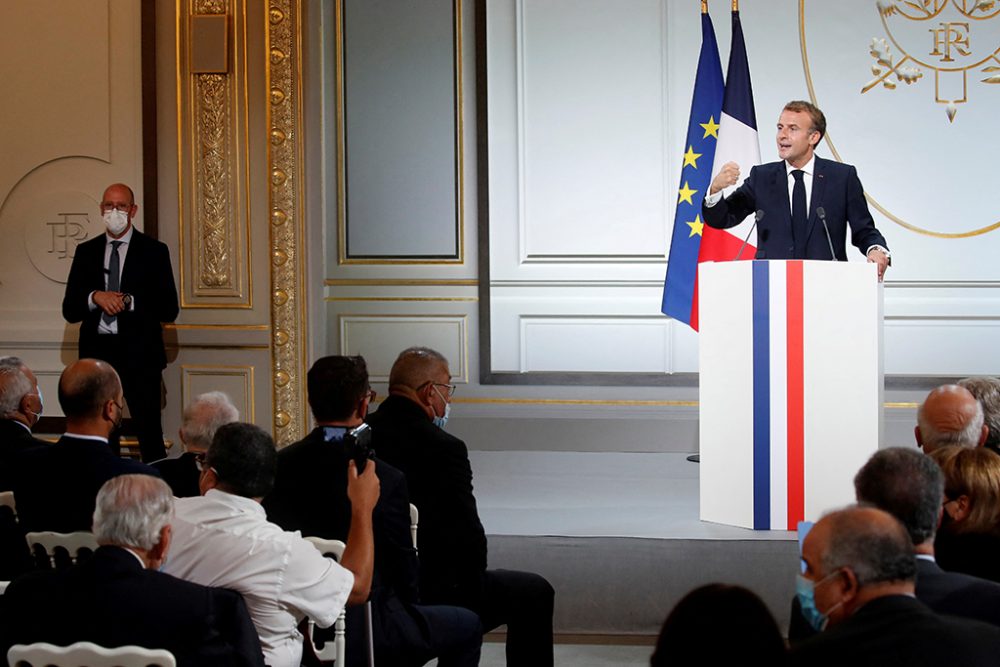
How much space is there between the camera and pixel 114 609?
7.16 feet

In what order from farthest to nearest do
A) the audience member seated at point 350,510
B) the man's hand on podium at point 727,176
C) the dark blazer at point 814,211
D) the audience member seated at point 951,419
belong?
the dark blazer at point 814,211, the man's hand on podium at point 727,176, the audience member seated at point 951,419, the audience member seated at point 350,510

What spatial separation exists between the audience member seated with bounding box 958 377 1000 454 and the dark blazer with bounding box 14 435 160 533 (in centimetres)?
230

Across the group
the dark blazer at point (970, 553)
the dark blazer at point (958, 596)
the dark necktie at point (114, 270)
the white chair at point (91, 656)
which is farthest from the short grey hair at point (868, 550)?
the dark necktie at point (114, 270)

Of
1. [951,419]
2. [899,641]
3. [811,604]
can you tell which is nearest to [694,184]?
[951,419]

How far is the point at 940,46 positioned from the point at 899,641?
604 cm

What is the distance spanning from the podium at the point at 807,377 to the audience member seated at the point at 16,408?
7.73ft

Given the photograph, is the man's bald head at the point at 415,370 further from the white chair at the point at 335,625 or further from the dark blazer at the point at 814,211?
the dark blazer at the point at 814,211

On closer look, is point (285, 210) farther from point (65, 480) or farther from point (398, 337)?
point (65, 480)

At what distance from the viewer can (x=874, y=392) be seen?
4.33 metres

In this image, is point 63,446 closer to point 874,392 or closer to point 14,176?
point 874,392

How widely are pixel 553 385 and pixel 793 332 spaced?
314 cm

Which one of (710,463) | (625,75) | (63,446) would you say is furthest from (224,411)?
(625,75)

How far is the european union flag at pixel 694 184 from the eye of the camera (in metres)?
6.45

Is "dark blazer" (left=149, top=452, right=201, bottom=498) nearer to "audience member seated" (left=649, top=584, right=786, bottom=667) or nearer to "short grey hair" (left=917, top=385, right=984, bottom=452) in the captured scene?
"short grey hair" (left=917, top=385, right=984, bottom=452)
